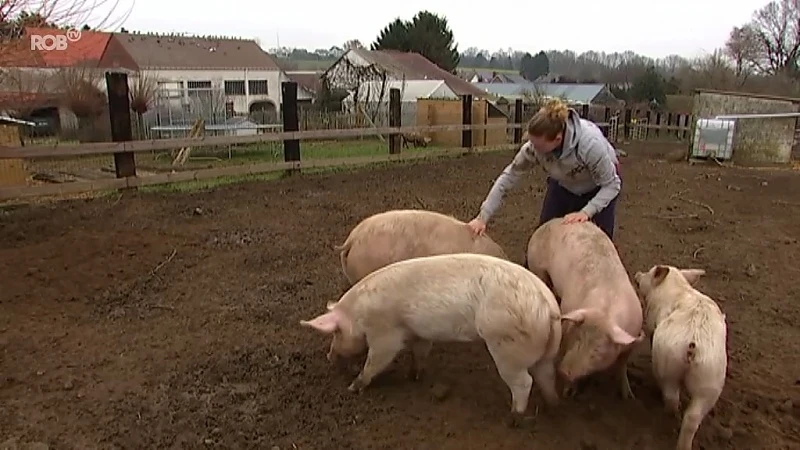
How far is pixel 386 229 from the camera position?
153 inches

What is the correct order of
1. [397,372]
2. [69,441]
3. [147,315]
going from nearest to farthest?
[69,441] < [397,372] < [147,315]

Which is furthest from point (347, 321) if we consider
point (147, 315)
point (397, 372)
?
point (147, 315)

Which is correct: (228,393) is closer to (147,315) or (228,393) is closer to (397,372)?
(397,372)

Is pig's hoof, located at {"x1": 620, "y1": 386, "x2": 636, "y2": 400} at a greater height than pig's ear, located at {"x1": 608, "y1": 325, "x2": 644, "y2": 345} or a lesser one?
lesser

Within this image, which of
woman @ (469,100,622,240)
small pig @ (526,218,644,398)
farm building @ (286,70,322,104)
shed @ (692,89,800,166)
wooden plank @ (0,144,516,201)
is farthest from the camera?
farm building @ (286,70,322,104)

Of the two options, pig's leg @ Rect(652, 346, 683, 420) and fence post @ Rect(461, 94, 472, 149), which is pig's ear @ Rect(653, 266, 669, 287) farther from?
fence post @ Rect(461, 94, 472, 149)

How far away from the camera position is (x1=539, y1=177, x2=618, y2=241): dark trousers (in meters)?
4.02

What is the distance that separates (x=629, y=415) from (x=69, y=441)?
8.59 ft

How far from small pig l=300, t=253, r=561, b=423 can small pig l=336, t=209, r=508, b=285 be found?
516mm

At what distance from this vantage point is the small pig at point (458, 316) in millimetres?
2875

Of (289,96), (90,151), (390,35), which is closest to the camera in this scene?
(90,151)

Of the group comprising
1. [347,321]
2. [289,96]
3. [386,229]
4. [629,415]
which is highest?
[289,96]

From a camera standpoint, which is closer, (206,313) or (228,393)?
(228,393)

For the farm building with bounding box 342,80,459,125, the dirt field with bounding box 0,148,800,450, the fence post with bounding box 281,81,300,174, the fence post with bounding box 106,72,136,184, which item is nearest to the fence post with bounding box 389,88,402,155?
the fence post with bounding box 281,81,300,174
